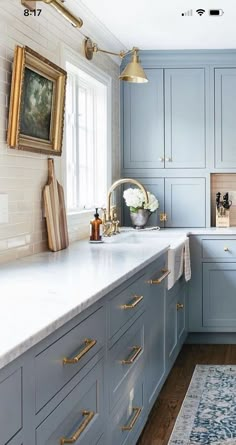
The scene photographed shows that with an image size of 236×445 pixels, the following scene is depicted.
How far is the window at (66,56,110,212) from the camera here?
13.9ft

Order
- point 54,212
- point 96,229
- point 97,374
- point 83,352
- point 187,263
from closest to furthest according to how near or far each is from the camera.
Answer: point 83,352 < point 97,374 < point 54,212 < point 96,229 < point 187,263

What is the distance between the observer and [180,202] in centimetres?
526

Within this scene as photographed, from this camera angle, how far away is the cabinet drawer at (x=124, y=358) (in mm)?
2385

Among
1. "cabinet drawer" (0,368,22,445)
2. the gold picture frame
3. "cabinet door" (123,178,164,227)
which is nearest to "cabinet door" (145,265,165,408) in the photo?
the gold picture frame

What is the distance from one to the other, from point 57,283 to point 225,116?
326 cm

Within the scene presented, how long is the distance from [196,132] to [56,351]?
3728mm

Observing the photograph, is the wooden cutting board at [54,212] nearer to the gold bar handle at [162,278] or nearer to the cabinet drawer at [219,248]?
the gold bar handle at [162,278]

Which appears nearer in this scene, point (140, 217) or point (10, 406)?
point (10, 406)

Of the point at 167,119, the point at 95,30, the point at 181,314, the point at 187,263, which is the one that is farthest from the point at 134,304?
the point at 167,119

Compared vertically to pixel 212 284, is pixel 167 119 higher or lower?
higher

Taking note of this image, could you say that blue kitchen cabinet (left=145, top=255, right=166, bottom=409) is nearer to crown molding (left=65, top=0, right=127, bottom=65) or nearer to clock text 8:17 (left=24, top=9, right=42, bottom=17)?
clock text 8:17 (left=24, top=9, right=42, bottom=17)

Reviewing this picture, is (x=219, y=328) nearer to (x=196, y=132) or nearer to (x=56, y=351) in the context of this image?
(x=196, y=132)

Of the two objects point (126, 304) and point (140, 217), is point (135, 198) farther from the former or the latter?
point (126, 304)

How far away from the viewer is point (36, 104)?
10.3 feet
